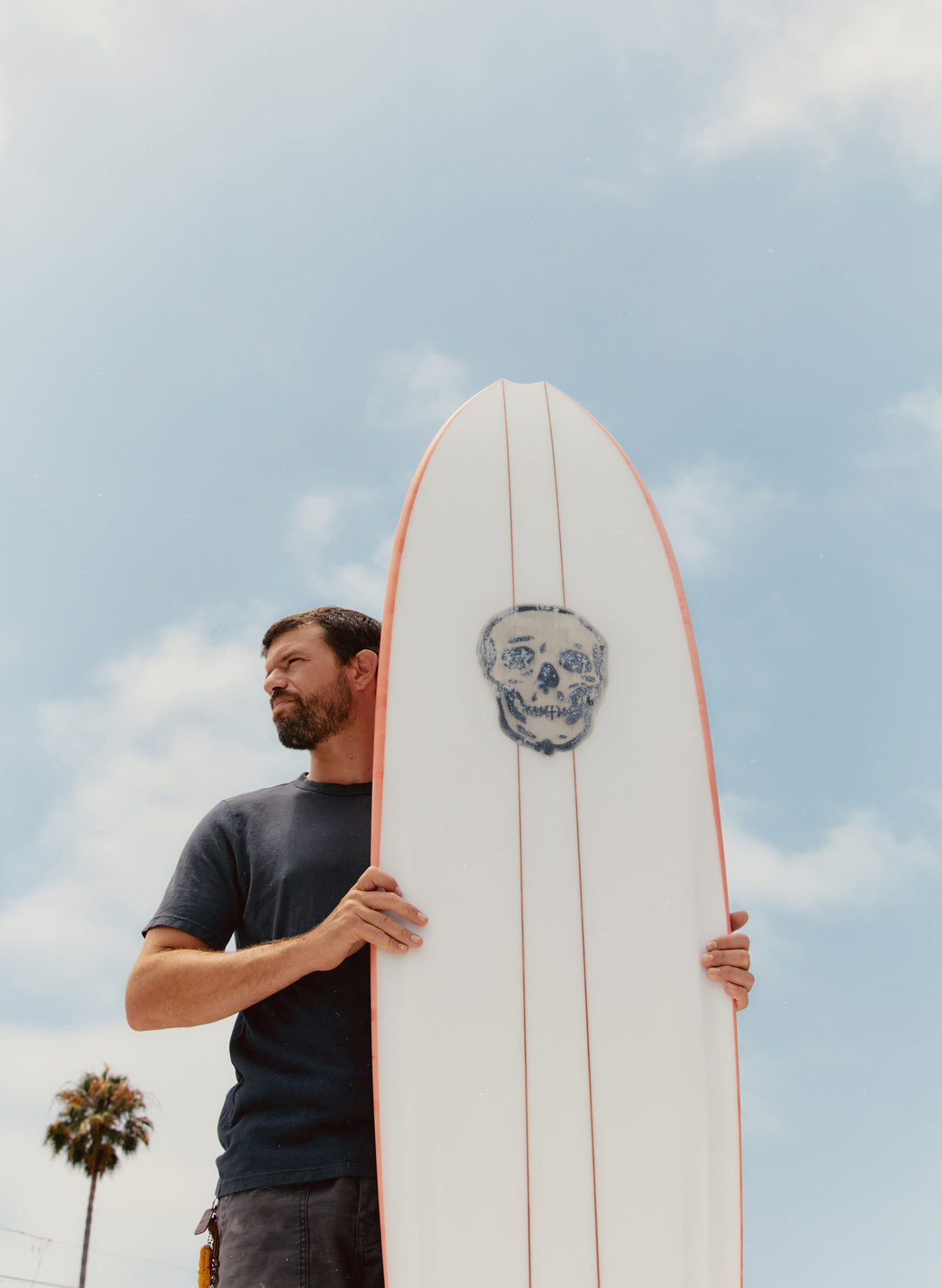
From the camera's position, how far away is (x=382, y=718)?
2176 millimetres

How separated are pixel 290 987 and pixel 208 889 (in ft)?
0.85

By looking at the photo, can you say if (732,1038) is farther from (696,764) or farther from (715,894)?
(696,764)

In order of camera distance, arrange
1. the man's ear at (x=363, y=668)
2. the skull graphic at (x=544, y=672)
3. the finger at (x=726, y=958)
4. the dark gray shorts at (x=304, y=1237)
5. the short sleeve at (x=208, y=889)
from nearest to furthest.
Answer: the dark gray shorts at (x=304, y=1237) → the short sleeve at (x=208, y=889) → the finger at (x=726, y=958) → the skull graphic at (x=544, y=672) → the man's ear at (x=363, y=668)

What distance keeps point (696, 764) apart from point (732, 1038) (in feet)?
1.85

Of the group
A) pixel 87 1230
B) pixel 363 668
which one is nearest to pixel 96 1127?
pixel 87 1230

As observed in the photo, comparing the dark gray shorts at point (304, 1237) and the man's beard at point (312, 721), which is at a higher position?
the man's beard at point (312, 721)

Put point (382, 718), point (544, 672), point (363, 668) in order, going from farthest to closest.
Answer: point (363, 668) < point (544, 672) < point (382, 718)

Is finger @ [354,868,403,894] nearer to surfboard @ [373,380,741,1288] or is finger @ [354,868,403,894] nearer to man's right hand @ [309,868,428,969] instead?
man's right hand @ [309,868,428,969]

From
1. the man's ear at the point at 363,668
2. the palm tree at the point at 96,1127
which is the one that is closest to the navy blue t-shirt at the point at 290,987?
the man's ear at the point at 363,668

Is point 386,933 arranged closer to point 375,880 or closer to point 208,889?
point 375,880

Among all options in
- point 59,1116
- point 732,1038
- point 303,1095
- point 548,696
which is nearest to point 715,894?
point 732,1038

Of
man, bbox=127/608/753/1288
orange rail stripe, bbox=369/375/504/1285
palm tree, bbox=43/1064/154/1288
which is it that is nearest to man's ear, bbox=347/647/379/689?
orange rail stripe, bbox=369/375/504/1285

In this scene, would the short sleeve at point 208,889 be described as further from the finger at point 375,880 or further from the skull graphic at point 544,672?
the skull graphic at point 544,672

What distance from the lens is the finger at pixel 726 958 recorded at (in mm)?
2096
